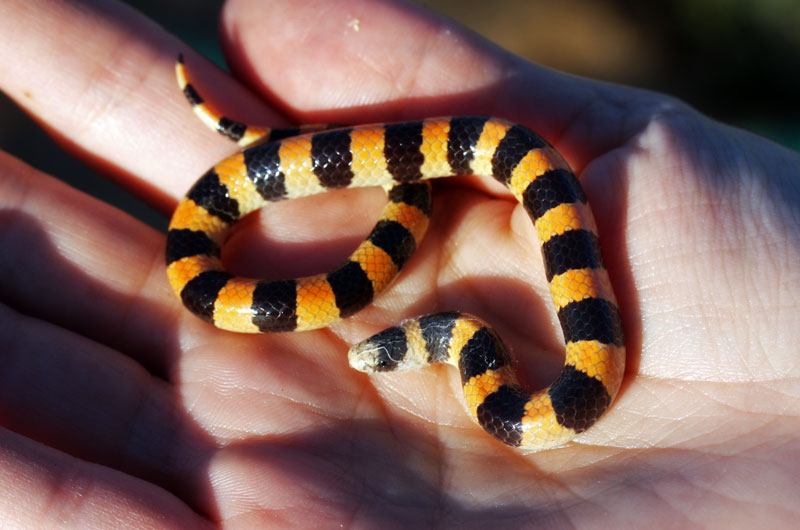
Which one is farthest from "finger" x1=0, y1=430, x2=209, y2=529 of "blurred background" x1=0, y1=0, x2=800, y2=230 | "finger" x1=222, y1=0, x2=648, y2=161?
"blurred background" x1=0, y1=0, x2=800, y2=230

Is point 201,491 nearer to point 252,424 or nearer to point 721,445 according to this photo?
point 252,424

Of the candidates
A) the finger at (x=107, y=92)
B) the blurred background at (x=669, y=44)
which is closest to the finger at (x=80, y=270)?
the finger at (x=107, y=92)

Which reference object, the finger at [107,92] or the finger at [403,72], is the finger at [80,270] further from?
the finger at [403,72]


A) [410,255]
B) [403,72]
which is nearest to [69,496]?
[410,255]

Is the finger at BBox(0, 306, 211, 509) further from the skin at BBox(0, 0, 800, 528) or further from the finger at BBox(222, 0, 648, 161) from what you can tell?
the finger at BBox(222, 0, 648, 161)

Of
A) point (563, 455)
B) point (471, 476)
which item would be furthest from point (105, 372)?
point (563, 455)

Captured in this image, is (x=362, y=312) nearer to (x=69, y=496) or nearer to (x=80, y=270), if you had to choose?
(x=80, y=270)
